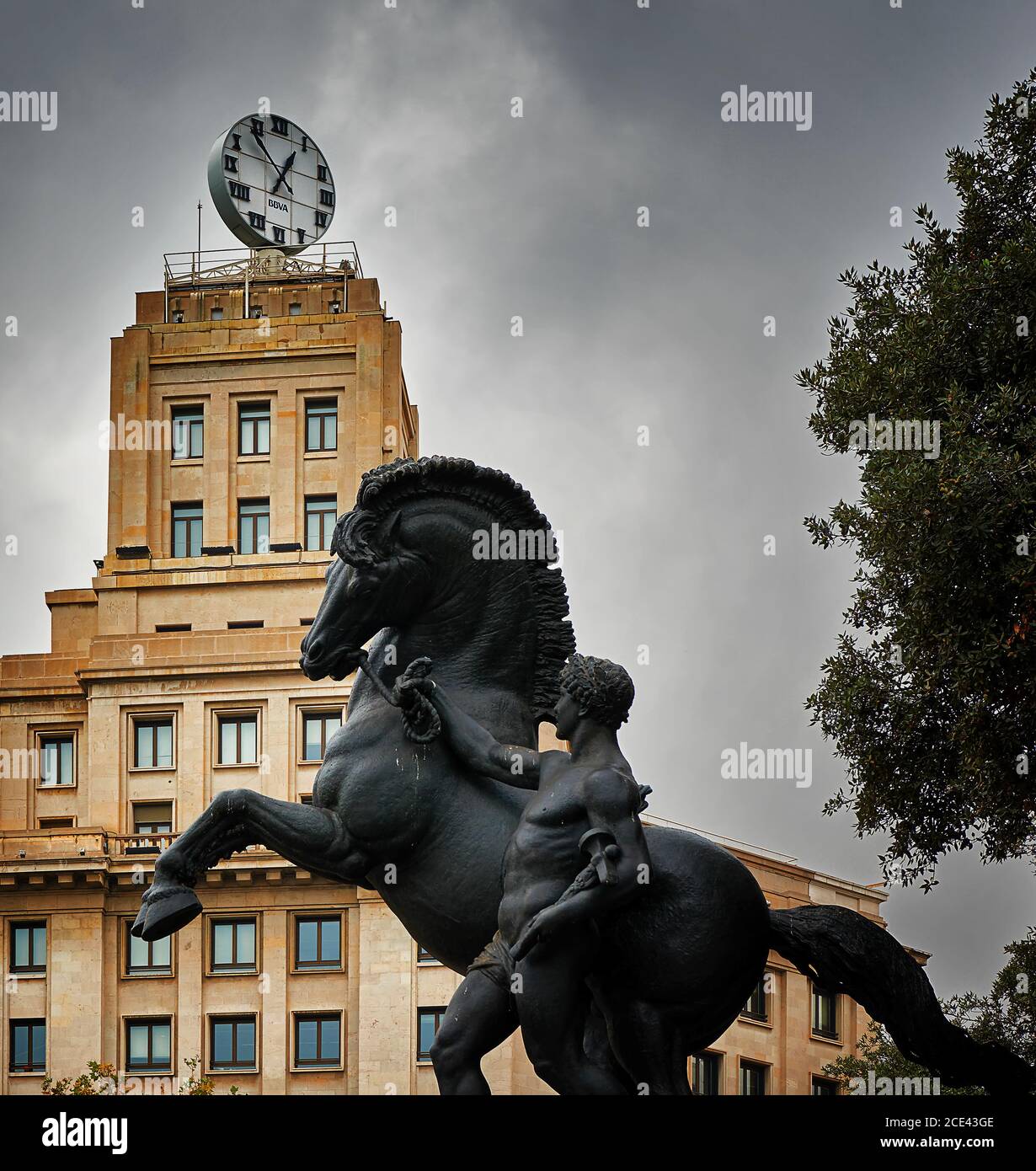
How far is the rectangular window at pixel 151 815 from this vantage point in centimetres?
6819

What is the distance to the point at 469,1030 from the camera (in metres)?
7.99

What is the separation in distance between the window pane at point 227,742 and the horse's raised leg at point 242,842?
6079 cm

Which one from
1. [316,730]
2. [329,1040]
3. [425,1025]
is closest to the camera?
[425,1025]

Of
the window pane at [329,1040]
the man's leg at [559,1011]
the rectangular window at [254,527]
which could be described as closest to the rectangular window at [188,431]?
the rectangular window at [254,527]

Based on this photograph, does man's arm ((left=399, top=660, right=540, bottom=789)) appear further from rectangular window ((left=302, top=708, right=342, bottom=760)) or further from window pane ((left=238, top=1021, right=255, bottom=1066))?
rectangular window ((left=302, top=708, right=342, bottom=760))

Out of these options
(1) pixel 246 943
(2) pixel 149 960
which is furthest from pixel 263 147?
(2) pixel 149 960

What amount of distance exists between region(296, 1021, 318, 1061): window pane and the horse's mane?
2216 inches

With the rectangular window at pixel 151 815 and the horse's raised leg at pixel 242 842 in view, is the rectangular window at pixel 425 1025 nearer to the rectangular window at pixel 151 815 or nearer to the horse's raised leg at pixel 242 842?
the rectangular window at pixel 151 815

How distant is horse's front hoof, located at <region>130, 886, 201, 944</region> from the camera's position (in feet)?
27.0

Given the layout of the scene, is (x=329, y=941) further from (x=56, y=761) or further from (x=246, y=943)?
(x=56, y=761)

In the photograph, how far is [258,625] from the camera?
72188 mm

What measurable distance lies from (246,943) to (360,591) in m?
57.4

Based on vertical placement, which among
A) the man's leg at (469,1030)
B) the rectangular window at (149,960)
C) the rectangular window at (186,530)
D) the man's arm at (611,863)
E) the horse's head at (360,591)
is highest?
the rectangular window at (186,530)
